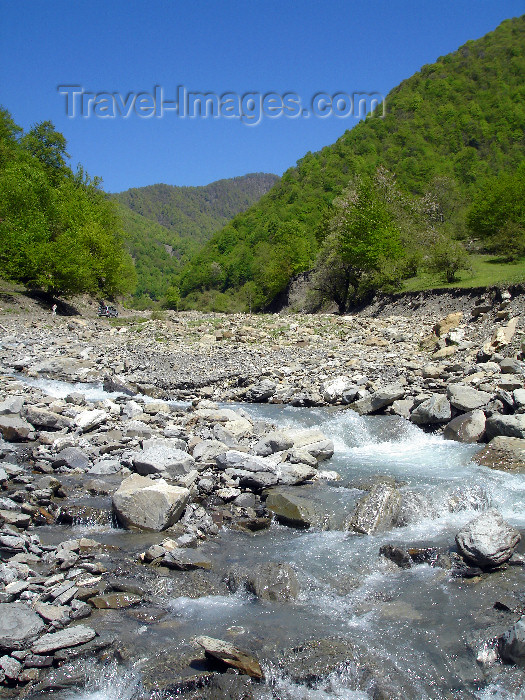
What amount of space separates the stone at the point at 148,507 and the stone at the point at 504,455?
620 cm

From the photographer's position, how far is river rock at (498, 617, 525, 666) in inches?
188

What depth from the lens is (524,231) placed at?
1371 inches

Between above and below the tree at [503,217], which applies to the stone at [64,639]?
below

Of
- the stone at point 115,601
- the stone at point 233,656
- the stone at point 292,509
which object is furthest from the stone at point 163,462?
the stone at point 233,656

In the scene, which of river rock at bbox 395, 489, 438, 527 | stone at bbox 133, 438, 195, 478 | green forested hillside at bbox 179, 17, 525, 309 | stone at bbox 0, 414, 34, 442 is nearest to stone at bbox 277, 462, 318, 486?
stone at bbox 133, 438, 195, 478

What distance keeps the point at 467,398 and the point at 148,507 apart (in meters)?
8.32

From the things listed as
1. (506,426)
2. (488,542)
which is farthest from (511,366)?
(488,542)

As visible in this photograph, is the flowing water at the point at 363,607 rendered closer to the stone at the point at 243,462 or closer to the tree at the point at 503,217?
the stone at the point at 243,462

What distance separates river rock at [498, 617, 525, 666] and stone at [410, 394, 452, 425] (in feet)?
25.5

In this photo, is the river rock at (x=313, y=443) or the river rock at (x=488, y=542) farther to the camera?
the river rock at (x=313, y=443)

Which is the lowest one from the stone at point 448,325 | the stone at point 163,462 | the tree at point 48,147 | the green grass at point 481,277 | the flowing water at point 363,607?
the flowing water at point 363,607

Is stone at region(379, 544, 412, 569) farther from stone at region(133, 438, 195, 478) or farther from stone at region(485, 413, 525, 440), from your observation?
stone at region(485, 413, 525, 440)

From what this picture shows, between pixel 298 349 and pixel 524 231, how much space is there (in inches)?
857

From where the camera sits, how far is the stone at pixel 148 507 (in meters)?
7.38
